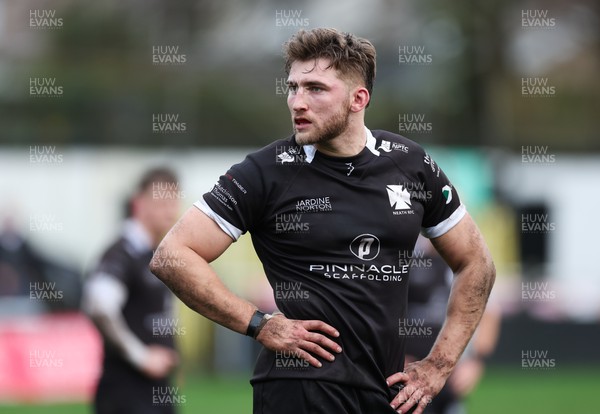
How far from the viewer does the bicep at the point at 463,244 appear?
598cm

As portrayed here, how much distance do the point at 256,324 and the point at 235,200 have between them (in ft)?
1.99

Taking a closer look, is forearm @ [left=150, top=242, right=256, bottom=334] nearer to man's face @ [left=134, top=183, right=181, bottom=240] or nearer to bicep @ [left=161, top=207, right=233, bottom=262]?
bicep @ [left=161, top=207, right=233, bottom=262]

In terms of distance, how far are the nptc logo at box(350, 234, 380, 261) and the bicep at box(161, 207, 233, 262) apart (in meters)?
0.61

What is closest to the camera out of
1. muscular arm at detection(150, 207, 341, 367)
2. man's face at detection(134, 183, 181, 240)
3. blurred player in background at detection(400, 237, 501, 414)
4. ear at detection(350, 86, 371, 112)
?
muscular arm at detection(150, 207, 341, 367)

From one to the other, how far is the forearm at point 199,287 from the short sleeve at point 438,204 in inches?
42.9

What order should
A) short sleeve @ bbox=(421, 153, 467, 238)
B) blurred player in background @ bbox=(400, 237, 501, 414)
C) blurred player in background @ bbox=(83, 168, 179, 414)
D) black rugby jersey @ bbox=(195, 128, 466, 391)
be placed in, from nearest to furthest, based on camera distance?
black rugby jersey @ bbox=(195, 128, 466, 391) < short sleeve @ bbox=(421, 153, 467, 238) < blurred player in background @ bbox=(83, 168, 179, 414) < blurred player in background @ bbox=(400, 237, 501, 414)

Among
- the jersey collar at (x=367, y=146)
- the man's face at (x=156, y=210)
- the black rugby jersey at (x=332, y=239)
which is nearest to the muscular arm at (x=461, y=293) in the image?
the black rugby jersey at (x=332, y=239)

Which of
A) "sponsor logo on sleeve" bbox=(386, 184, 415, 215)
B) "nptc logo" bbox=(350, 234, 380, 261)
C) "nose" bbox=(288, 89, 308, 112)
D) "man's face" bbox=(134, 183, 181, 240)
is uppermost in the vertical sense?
"nose" bbox=(288, 89, 308, 112)

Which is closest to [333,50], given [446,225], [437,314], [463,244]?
[446,225]

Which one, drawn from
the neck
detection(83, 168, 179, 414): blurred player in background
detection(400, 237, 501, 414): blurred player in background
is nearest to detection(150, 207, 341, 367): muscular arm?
the neck

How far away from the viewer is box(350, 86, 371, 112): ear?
19.0 ft

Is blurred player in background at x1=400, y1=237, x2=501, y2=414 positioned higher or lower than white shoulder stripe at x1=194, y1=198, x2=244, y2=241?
lower

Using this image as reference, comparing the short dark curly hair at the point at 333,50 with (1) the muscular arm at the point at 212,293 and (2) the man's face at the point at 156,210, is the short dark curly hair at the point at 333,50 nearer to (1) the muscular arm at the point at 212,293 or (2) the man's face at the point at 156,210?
(1) the muscular arm at the point at 212,293

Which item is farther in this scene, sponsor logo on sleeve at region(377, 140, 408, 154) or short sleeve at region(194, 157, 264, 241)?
sponsor logo on sleeve at region(377, 140, 408, 154)
